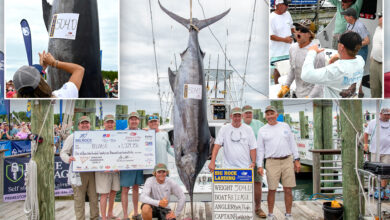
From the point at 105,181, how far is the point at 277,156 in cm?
147

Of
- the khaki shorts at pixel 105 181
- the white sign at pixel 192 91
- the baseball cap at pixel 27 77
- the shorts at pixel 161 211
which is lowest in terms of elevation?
the shorts at pixel 161 211

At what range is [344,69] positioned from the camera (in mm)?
2898

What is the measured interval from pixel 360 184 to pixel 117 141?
2032 millimetres

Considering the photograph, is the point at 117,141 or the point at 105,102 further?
the point at 105,102

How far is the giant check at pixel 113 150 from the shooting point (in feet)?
9.43

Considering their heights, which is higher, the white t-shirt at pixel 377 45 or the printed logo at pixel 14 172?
the white t-shirt at pixel 377 45

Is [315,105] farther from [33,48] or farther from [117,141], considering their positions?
[33,48]

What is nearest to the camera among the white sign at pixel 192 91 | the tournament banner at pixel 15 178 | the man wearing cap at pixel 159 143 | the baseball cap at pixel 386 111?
the white sign at pixel 192 91

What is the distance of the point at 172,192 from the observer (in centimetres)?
282

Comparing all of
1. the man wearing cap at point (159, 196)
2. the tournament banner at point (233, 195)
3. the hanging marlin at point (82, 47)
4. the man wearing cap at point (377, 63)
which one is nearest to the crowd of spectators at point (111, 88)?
the hanging marlin at point (82, 47)

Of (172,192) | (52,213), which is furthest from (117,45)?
(52,213)

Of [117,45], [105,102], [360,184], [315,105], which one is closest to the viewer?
[360,184]

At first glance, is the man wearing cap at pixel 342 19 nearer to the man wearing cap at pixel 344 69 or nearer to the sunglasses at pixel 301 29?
the man wearing cap at pixel 344 69

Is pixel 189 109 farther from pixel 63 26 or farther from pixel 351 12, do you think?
pixel 351 12
